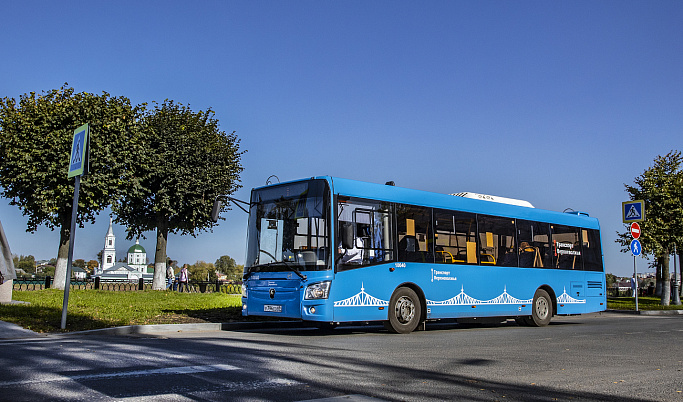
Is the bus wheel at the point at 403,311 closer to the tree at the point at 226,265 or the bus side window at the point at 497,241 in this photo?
the bus side window at the point at 497,241

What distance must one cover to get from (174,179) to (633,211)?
23.0 metres

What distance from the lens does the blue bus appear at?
38.8 feet

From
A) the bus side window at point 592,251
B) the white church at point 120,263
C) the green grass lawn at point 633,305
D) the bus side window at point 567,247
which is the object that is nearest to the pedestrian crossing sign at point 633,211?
the green grass lawn at point 633,305

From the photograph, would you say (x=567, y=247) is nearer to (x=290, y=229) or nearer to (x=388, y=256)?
(x=388, y=256)

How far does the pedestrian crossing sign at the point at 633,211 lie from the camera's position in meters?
24.7

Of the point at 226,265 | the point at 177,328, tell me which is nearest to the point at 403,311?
the point at 177,328

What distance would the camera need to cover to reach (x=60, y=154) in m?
27.9

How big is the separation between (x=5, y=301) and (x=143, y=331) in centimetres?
743

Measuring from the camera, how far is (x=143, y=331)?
1198 centimetres

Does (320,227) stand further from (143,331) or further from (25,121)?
(25,121)

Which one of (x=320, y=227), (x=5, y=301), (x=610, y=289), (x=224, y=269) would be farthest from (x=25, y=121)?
(x=224, y=269)

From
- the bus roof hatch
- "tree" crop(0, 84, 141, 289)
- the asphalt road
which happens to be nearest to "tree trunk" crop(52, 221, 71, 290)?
"tree" crop(0, 84, 141, 289)

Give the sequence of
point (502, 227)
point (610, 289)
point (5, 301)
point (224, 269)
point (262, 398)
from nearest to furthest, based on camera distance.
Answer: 1. point (262, 398)
2. point (502, 227)
3. point (5, 301)
4. point (610, 289)
5. point (224, 269)

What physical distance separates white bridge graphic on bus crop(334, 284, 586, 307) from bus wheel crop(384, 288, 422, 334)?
284 mm
